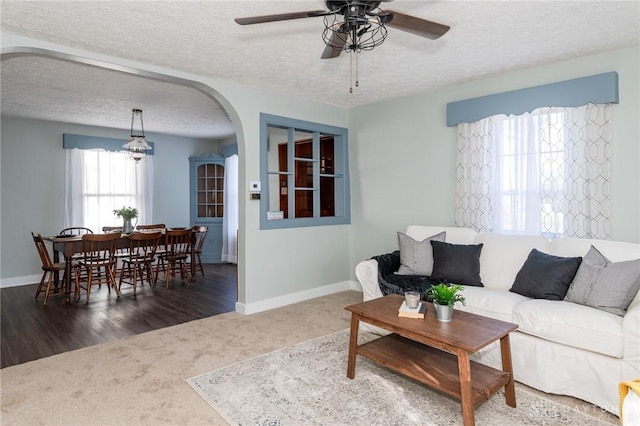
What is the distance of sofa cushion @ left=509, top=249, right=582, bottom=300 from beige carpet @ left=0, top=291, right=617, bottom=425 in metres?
0.72

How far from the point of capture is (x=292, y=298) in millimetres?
4414

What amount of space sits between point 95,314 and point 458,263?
381 cm

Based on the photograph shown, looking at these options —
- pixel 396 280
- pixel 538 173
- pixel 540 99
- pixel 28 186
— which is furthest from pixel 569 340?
pixel 28 186

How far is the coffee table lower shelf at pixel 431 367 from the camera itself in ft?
6.63

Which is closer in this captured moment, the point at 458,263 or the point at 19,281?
the point at 458,263

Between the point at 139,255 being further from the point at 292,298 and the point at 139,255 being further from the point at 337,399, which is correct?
the point at 337,399

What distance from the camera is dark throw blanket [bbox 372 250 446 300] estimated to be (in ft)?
10.3

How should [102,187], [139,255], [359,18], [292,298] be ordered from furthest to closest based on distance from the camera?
[102,187] < [139,255] < [292,298] < [359,18]

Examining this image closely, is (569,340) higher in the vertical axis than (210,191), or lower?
lower

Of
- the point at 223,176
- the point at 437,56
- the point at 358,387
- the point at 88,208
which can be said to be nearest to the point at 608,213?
the point at 437,56

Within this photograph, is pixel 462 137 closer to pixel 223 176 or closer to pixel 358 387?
pixel 358 387

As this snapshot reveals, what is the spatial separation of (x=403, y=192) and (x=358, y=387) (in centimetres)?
259

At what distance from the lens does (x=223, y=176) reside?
7539 millimetres

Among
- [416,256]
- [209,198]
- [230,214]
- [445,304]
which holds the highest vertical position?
[209,198]
